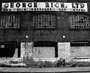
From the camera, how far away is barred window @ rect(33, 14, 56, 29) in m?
18.2

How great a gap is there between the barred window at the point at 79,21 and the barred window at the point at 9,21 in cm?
691

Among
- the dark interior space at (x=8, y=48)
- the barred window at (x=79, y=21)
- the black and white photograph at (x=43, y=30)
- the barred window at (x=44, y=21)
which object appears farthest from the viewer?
the barred window at (x=79, y=21)

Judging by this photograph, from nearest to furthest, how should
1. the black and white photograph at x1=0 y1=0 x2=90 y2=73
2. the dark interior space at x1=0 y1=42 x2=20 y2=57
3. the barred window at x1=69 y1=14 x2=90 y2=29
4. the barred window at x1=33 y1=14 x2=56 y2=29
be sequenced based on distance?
the dark interior space at x1=0 y1=42 x2=20 y2=57
the black and white photograph at x1=0 y1=0 x2=90 y2=73
the barred window at x1=33 y1=14 x2=56 y2=29
the barred window at x1=69 y1=14 x2=90 y2=29

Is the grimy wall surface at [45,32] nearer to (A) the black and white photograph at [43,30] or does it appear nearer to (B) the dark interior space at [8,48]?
(A) the black and white photograph at [43,30]

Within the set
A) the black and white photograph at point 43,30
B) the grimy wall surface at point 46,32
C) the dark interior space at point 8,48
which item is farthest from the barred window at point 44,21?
the dark interior space at point 8,48

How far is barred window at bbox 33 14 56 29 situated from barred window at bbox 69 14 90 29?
2.36 m

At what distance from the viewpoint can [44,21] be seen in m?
18.4

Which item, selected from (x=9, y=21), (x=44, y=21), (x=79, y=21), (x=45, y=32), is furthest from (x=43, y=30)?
(x=79, y=21)

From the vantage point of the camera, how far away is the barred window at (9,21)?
18297mm

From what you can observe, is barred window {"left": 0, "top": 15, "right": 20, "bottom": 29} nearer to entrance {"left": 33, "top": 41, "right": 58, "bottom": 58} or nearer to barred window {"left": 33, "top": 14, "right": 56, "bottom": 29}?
barred window {"left": 33, "top": 14, "right": 56, "bottom": 29}

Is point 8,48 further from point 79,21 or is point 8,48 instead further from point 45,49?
point 79,21

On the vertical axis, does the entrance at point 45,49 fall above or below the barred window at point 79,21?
below

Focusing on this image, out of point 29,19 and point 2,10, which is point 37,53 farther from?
point 2,10

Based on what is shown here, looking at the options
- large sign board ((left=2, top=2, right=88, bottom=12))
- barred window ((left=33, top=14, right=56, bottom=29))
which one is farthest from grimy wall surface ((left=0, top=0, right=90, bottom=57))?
large sign board ((left=2, top=2, right=88, bottom=12))
